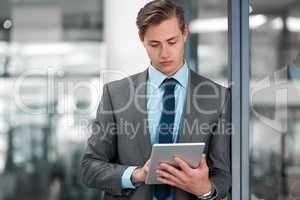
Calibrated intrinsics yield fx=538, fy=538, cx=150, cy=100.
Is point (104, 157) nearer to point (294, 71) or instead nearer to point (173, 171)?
point (173, 171)

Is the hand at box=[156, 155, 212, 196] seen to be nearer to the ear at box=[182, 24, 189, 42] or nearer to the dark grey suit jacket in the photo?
the dark grey suit jacket

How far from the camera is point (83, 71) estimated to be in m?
3.43

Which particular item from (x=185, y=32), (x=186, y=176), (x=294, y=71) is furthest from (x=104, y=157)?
(x=294, y=71)

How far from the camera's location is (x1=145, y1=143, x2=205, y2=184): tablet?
2326 mm

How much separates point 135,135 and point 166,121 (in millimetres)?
178

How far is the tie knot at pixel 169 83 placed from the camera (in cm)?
278

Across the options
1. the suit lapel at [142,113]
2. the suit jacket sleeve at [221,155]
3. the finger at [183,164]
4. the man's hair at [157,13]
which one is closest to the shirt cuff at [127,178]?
the suit lapel at [142,113]

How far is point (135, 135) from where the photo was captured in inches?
106

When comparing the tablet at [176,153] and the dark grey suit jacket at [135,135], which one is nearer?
the tablet at [176,153]

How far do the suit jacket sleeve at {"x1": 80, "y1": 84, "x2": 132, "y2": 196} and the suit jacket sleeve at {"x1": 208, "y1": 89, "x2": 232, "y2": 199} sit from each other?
0.43 metres

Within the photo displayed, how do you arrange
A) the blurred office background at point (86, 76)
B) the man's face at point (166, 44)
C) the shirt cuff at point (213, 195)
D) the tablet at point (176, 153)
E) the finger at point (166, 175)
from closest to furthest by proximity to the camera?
the tablet at point (176, 153) < the finger at point (166, 175) < the shirt cuff at point (213, 195) < the man's face at point (166, 44) < the blurred office background at point (86, 76)

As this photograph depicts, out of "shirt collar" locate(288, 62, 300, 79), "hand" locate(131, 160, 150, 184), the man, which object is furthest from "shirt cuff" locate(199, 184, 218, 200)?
"shirt collar" locate(288, 62, 300, 79)

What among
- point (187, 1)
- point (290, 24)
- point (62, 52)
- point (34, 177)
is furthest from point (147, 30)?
point (34, 177)

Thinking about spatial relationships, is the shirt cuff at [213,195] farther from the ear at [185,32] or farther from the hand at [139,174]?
the ear at [185,32]
